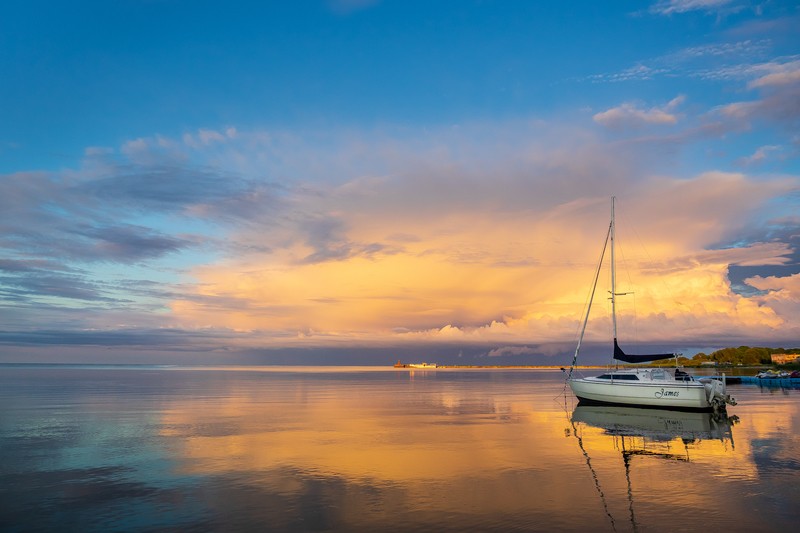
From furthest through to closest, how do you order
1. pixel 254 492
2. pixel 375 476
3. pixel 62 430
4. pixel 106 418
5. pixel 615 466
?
pixel 106 418 → pixel 62 430 → pixel 615 466 → pixel 375 476 → pixel 254 492

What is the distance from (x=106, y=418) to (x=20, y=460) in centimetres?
1841

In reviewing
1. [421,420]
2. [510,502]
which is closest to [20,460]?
[510,502]

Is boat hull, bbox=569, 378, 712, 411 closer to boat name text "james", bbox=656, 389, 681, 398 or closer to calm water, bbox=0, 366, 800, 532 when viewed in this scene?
boat name text "james", bbox=656, 389, 681, 398

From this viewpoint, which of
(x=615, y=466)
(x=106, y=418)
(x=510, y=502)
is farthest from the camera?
(x=106, y=418)

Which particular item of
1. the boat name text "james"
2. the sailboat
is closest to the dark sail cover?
the sailboat

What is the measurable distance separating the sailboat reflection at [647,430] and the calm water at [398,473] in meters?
0.16

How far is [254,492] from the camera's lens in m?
20.2

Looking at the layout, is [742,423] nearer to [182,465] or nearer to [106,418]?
[182,465]

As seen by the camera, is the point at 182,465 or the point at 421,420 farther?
the point at 421,420

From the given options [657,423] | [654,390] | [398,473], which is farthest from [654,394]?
[398,473]

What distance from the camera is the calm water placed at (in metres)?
17.1

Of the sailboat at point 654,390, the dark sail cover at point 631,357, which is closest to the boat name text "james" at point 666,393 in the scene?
the sailboat at point 654,390

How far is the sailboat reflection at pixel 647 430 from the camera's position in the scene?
27.2 meters

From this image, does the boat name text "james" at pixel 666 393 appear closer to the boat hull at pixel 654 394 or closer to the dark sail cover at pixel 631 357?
the boat hull at pixel 654 394
